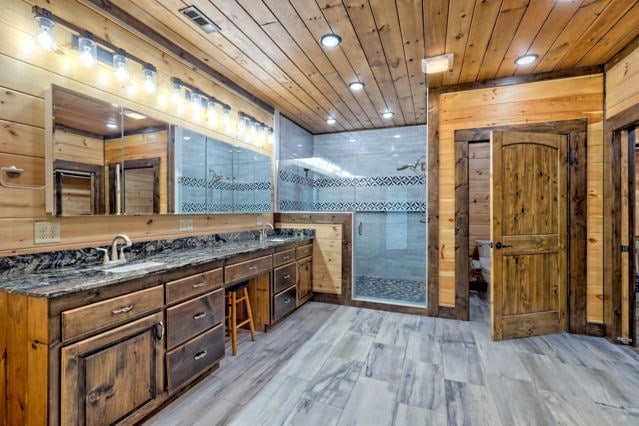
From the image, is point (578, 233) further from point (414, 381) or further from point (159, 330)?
point (159, 330)

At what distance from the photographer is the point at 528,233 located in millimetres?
2859

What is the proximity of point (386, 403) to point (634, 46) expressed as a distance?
327 centimetres

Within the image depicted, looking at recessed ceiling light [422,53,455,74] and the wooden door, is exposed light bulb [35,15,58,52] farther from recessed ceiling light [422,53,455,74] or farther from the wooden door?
the wooden door

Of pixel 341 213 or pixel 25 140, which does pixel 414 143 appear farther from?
pixel 25 140

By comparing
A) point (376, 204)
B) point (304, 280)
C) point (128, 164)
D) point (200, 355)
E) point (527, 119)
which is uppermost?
point (527, 119)

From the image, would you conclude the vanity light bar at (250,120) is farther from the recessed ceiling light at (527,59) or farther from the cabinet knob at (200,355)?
the recessed ceiling light at (527,59)

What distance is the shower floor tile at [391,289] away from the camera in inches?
138

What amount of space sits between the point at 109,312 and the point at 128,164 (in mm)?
1104

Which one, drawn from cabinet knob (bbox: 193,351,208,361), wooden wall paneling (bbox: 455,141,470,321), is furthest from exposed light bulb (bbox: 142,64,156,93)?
wooden wall paneling (bbox: 455,141,470,321)

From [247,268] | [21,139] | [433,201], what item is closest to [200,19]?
[21,139]

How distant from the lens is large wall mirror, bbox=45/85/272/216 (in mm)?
1792

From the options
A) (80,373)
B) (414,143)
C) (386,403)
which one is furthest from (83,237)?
(414,143)

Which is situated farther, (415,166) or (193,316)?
(415,166)

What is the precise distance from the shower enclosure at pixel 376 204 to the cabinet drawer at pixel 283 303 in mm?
833
